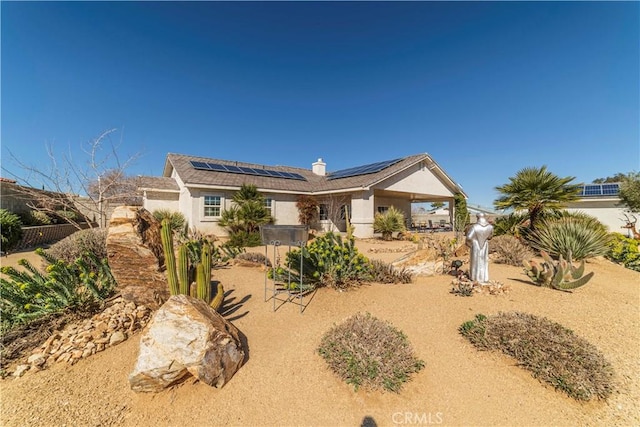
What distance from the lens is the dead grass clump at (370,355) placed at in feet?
9.66

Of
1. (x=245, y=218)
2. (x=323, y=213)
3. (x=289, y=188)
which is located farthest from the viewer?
(x=323, y=213)

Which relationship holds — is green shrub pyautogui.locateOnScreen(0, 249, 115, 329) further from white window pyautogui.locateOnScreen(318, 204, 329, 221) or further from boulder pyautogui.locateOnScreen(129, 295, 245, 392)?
white window pyautogui.locateOnScreen(318, 204, 329, 221)

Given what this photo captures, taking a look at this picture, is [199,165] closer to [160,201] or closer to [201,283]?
[160,201]

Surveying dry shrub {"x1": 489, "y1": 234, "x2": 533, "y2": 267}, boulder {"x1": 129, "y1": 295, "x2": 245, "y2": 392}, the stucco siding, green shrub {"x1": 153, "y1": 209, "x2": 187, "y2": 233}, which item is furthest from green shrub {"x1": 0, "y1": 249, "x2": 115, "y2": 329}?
the stucco siding

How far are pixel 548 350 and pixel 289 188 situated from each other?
50.4 feet

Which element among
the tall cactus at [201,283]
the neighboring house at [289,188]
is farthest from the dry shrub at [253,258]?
the neighboring house at [289,188]

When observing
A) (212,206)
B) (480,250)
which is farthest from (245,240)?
(480,250)

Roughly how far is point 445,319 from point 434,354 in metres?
1.10

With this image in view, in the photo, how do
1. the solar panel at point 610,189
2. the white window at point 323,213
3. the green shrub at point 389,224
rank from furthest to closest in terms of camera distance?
the white window at point 323,213 < the solar panel at point 610,189 < the green shrub at point 389,224

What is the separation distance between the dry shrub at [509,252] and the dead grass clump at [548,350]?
504 cm

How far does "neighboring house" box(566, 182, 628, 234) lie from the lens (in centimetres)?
1794

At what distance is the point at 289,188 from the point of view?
17219 mm

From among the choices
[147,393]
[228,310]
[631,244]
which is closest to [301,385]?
[147,393]

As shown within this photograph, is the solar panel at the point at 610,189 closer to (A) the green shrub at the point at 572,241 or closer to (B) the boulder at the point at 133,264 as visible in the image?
(A) the green shrub at the point at 572,241
